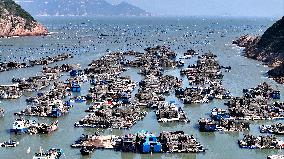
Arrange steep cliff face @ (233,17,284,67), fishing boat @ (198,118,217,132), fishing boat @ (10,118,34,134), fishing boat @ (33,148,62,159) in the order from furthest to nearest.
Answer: steep cliff face @ (233,17,284,67), fishing boat @ (198,118,217,132), fishing boat @ (10,118,34,134), fishing boat @ (33,148,62,159)

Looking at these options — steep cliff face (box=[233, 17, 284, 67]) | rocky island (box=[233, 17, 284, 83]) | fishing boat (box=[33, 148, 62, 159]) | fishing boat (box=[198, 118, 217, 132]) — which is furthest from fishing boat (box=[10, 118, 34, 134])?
steep cliff face (box=[233, 17, 284, 67])

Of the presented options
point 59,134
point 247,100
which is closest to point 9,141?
point 59,134

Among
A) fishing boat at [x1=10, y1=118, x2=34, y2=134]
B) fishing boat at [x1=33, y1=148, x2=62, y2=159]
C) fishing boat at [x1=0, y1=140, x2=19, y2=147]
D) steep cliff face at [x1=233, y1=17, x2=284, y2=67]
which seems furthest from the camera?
steep cliff face at [x1=233, y1=17, x2=284, y2=67]

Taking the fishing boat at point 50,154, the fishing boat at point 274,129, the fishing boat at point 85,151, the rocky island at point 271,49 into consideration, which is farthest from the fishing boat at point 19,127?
the rocky island at point 271,49

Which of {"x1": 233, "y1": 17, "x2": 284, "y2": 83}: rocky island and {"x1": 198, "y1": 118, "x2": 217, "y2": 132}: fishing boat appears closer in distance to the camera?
{"x1": 198, "y1": 118, "x2": 217, "y2": 132}: fishing boat

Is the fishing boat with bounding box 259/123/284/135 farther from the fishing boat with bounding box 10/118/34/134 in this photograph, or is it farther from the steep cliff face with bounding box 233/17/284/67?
the steep cliff face with bounding box 233/17/284/67

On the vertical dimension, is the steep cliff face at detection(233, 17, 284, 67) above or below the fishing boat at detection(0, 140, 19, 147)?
above

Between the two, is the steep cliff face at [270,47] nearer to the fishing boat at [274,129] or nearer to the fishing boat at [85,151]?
the fishing boat at [274,129]

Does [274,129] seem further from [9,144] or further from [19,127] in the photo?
[9,144]

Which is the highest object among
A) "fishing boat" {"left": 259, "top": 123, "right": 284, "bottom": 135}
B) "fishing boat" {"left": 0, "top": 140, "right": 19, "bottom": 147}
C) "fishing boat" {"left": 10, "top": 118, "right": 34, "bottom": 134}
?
"fishing boat" {"left": 259, "top": 123, "right": 284, "bottom": 135}
